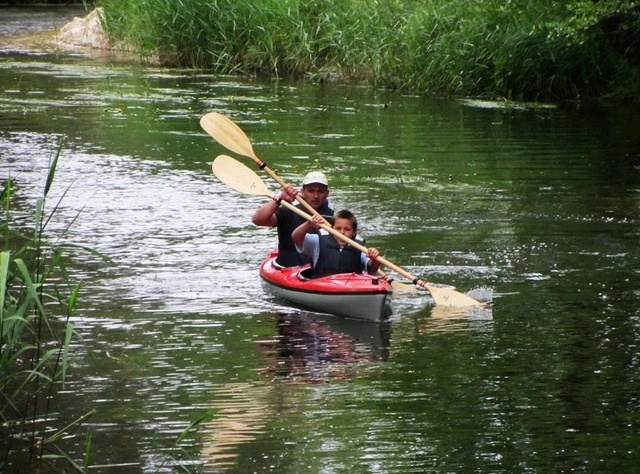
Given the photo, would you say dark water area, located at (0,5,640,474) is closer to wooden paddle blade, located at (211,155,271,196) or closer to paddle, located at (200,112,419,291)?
wooden paddle blade, located at (211,155,271,196)

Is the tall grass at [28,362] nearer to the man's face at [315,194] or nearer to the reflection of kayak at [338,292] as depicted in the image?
the reflection of kayak at [338,292]

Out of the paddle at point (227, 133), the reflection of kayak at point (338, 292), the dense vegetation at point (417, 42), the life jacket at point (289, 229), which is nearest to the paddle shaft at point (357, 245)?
the reflection of kayak at point (338, 292)

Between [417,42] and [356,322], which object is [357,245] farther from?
[417,42]

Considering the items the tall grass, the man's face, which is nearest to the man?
the man's face

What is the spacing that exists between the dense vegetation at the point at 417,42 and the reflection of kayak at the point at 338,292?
7.76 m

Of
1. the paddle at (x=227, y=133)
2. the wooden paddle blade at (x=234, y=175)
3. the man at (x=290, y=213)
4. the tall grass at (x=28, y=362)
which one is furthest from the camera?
the paddle at (x=227, y=133)

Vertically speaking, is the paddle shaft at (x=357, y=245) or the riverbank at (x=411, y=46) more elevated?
the riverbank at (x=411, y=46)

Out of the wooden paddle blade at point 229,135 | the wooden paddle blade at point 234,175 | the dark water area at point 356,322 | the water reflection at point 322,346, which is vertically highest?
the wooden paddle blade at point 229,135

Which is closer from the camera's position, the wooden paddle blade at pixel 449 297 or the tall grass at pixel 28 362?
the tall grass at pixel 28 362

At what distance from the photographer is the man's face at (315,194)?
965 centimetres

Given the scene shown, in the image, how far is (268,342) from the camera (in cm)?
830

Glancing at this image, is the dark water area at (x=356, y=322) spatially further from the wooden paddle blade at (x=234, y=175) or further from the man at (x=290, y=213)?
the wooden paddle blade at (x=234, y=175)

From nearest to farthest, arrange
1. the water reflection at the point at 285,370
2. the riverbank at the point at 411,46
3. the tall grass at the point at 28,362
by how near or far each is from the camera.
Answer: the tall grass at the point at 28,362, the water reflection at the point at 285,370, the riverbank at the point at 411,46

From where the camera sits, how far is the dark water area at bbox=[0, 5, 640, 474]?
20.9 ft
